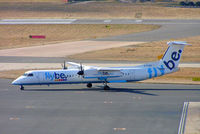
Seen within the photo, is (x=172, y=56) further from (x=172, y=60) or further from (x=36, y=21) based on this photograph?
(x=36, y=21)

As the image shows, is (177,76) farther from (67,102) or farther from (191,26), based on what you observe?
(191,26)

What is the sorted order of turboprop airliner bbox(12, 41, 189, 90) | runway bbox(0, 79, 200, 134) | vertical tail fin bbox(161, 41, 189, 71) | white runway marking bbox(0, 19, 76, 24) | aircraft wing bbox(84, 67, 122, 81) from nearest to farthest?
1. runway bbox(0, 79, 200, 134)
2. turboprop airliner bbox(12, 41, 189, 90)
3. aircraft wing bbox(84, 67, 122, 81)
4. vertical tail fin bbox(161, 41, 189, 71)
5. white runway marking bbox(0, 19, 76, 24)

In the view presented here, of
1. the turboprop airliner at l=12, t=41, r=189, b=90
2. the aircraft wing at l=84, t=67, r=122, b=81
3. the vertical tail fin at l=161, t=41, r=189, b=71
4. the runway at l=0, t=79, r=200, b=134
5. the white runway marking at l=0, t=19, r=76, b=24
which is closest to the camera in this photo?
the runway at l=0, t=79, r=200, b=134

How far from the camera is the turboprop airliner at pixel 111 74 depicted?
140 ft

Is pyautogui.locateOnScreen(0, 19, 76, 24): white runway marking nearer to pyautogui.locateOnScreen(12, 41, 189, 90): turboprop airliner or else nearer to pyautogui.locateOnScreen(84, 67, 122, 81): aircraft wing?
pyautogui.locateOnScreen(12, 41, 189, 90): turboprop airliner

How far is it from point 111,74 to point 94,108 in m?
8.54

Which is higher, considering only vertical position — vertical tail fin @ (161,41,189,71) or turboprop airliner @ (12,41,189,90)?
vertical tail fin @ (161,41,189,71)

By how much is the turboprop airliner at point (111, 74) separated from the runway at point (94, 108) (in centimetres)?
121

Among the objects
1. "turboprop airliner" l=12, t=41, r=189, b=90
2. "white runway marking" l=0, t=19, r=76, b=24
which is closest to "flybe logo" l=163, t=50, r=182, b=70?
"turboprop airliner" l=12, t=41, r=189, b=90

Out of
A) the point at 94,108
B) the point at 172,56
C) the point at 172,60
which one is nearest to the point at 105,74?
the point at 172,60

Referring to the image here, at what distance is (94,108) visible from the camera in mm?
35344

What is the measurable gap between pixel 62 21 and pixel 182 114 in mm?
73171

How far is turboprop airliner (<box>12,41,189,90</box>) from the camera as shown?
4272 centimetres

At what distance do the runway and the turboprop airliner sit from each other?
3.98 feet
